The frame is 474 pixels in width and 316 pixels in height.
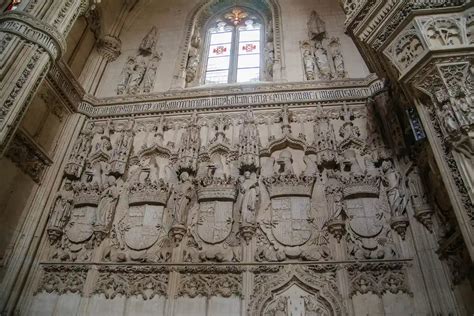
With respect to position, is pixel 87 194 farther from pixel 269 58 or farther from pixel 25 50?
pixel 269 58

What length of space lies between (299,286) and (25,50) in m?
5.99

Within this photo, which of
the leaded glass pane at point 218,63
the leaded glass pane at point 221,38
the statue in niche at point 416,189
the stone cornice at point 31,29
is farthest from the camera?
the leaded glass pane at point 221,38

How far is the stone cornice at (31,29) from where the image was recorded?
5859 millimetres

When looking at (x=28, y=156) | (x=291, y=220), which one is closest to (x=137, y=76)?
(x=28, y=156)

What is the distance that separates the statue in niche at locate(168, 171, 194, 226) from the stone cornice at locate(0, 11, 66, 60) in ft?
10.7

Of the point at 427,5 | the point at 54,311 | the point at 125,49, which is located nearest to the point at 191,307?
the point at 54,311

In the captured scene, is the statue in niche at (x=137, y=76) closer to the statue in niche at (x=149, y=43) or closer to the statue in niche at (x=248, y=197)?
the statue in niche at (x=149, y=43)

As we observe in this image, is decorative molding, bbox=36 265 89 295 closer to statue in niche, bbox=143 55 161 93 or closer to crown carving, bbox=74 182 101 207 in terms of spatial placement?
crown carving, bbox=74 182 101 207

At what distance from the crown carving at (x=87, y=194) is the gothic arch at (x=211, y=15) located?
3260 mm

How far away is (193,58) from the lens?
930cm

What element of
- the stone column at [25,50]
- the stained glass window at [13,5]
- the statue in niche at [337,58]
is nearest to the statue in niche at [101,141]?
the stone column at [25,50]

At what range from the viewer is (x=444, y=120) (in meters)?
3.99

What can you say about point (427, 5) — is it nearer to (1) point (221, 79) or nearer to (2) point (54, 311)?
(1) point (221, 79)

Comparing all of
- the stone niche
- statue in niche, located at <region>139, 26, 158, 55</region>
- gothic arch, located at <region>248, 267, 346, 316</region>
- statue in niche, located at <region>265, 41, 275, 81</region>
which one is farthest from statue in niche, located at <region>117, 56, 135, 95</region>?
gothic arch, located at <region>248, 267, 346, 316</region>
